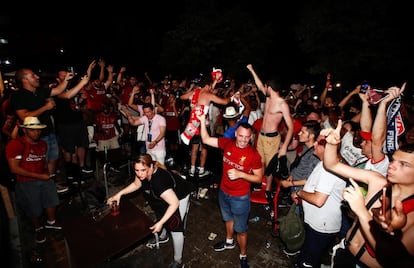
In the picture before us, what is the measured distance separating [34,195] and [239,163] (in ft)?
11.0

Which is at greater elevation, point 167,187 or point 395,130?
point 395,130

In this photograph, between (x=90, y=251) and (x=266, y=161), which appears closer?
(x=90, y=251)

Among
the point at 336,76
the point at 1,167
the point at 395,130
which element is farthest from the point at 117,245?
the point at 336,76

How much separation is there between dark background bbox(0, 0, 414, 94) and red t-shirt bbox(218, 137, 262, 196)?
13.0m

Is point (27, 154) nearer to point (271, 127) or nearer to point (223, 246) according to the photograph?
point (223, 246)

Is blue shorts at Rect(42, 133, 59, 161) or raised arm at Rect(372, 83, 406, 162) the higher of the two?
raised arm at Rect(372, 83, 406, 162)

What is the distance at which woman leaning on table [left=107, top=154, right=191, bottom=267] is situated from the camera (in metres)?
3.15

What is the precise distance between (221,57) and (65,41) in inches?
496

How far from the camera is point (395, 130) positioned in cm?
357

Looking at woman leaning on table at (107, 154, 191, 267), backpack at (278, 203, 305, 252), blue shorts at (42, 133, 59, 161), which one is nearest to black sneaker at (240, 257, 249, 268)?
backpack at (278, 203, 305, 252)

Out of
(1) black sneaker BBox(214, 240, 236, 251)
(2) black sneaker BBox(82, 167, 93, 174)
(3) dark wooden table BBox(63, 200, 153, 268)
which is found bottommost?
(2) black sneaker BBox(82, 167, 93, 174)

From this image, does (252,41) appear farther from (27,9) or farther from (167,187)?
(167,187)

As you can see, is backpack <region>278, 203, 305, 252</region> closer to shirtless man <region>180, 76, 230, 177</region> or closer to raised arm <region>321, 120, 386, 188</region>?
raised arm <region>321, 120, 386, 188</region>

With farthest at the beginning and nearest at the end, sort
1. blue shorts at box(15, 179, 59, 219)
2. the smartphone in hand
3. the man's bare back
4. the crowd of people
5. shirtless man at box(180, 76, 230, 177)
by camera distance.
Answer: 1. the man's bare back
2. shirtless man at box(180, 76, 230, 177)
3. blue shorts at box(15, 179, 59, 219)
4. the smartphone in hand
5. the crowd of people
